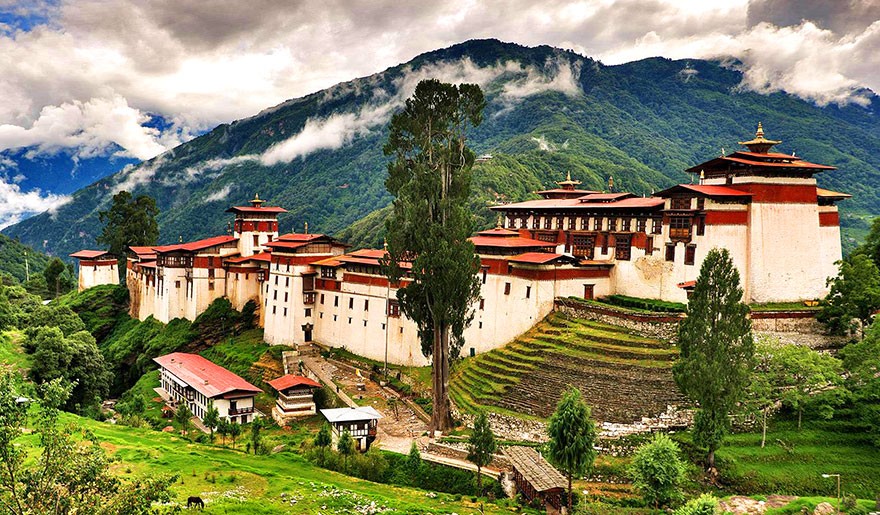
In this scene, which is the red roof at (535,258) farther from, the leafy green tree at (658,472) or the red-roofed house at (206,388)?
the red-roofed house at (206,388)

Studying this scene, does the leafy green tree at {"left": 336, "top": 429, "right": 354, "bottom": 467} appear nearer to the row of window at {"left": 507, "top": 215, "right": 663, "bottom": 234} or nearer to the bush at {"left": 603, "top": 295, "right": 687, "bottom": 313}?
the bush at {"left": 603, "top": 295, "right": 687, "bottom": 313}

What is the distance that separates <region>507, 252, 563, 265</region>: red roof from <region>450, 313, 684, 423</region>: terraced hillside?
148 inches

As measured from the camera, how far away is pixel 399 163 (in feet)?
134

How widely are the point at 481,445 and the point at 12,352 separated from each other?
39.5 metres

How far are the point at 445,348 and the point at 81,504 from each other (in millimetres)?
25740

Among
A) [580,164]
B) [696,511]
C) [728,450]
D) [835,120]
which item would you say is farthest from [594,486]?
[835,120]

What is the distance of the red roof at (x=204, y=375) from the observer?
4650cm

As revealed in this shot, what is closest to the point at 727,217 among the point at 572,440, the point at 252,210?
the point at 572,440

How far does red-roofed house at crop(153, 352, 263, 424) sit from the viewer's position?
46031 mm

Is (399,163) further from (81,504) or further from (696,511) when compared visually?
(81,504)

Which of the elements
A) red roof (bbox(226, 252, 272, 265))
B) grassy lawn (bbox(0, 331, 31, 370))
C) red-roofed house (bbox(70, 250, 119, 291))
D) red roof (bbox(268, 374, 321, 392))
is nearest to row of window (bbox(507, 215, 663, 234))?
red roof (bbox(268, 374, 321, 392))

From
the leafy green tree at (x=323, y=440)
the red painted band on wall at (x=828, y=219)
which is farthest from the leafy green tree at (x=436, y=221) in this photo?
the red painted band on wall at (x=828, y=219)

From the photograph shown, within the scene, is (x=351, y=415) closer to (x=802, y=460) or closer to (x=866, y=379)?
(x=802, y=460)

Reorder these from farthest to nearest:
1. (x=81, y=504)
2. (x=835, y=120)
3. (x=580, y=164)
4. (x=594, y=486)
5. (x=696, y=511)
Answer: (x=835, y=120) < (x=580, y=164) < (x=594, y=486) < (x=696, y=511) < (x=81, y=504)
